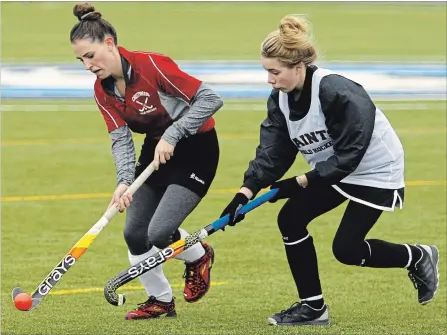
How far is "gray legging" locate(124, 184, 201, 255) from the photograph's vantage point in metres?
6.68

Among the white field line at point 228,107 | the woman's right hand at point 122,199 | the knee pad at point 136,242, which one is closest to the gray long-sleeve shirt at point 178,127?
the woman's right hand at point 122,199

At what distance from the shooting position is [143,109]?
667 centimetres

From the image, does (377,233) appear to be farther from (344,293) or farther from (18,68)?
(18,68)

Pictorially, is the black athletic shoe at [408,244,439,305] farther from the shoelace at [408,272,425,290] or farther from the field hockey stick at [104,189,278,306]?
the field hockey stick at [104,189,278,306]

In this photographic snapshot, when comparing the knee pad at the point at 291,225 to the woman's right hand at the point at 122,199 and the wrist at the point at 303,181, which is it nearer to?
the wrist at the point at 303,181

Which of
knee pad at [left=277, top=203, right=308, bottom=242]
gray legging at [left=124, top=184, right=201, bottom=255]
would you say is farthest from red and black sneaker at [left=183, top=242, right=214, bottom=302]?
knee pad at [left=277, top=203, right=308, bottom=242]

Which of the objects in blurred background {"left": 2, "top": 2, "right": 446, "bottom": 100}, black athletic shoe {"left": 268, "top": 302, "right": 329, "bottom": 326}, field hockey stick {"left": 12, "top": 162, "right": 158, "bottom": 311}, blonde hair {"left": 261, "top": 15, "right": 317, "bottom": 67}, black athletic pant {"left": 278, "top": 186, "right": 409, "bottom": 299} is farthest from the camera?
blurred background {"left": 2, "top": 2, "right": 446, "bottom": 100}

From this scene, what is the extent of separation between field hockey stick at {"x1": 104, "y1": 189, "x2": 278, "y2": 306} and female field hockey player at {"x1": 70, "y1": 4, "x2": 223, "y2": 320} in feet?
0.74

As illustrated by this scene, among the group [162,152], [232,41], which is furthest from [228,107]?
[232,41]

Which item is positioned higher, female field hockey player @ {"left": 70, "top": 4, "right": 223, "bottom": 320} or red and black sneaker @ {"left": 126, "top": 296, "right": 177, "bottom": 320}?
female field hockey player @ {"left": 70, "top": 4, "right": 223, "bottom": 320}

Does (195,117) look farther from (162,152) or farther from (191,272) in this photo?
(191,272)

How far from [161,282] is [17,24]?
25143 millimetres

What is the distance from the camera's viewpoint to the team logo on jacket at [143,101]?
6.62m

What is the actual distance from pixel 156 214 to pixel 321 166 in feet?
3.33
